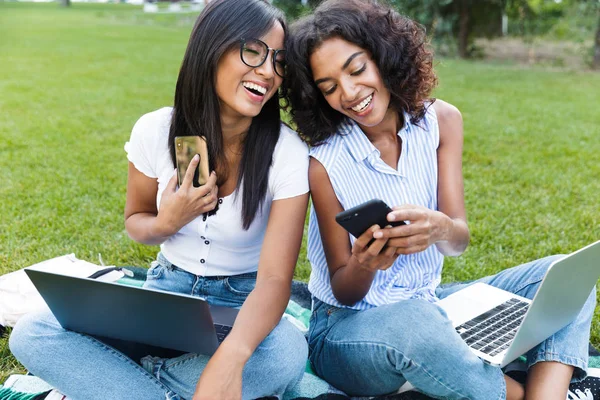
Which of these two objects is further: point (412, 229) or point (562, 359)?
point (562, 359)

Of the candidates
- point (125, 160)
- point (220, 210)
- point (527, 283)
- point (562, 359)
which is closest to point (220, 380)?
point (220, 210)

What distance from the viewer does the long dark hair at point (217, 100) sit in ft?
6.97

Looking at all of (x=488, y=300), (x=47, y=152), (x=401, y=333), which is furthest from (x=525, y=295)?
(x=47, y=152)

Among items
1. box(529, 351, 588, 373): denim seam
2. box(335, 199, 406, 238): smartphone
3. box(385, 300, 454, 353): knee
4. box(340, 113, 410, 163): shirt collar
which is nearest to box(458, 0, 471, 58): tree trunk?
box(340, 113, 410, 163): shirt collar

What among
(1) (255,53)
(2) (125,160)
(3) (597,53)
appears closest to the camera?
(1) (255,53)

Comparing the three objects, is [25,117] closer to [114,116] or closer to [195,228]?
[114,116]

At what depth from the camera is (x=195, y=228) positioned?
2.31 m

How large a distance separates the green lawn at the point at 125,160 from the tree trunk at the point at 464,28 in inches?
58.7

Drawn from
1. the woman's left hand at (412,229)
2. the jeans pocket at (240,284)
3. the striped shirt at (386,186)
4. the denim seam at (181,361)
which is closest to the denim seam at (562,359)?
→ the striped shirt at (386,186)

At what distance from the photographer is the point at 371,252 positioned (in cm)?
193

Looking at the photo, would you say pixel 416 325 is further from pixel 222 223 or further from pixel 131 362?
pixel 131 362

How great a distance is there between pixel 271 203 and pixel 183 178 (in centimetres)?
33

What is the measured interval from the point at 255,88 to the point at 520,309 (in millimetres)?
1278

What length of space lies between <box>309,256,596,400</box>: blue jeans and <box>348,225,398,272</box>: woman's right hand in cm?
18
